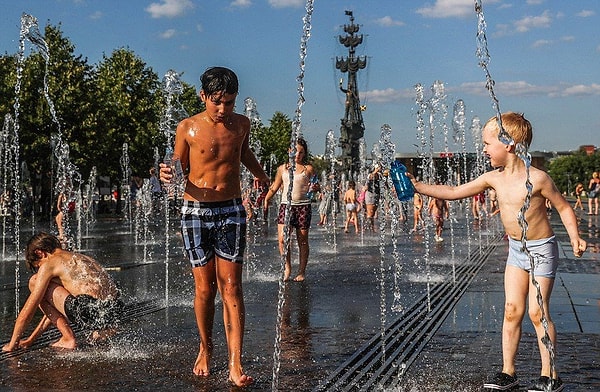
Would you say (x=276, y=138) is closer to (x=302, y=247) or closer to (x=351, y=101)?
(x=351, y=101)

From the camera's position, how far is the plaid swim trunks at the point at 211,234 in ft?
14.6

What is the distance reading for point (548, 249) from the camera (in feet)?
13.9

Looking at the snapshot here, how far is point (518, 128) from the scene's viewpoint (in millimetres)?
4277

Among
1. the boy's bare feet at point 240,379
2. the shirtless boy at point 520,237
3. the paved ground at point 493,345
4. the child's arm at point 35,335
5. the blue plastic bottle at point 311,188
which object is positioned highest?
the blue plastic bottle at point 311,188

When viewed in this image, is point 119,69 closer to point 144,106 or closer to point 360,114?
point 144,106

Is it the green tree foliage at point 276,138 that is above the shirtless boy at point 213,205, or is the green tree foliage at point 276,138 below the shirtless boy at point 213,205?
above

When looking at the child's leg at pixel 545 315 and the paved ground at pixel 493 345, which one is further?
the paved ground at pixel 493 345

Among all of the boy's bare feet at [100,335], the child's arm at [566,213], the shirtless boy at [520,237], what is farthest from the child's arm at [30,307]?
the child's arm at [566,213]

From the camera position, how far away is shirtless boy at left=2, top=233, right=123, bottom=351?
5.30 metres

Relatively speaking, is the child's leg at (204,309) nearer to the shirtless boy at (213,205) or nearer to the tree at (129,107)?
the shirtless boy at (213,205)

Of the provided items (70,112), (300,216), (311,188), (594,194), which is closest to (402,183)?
(300,216)

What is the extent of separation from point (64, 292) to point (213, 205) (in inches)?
62.2

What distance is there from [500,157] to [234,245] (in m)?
1.56

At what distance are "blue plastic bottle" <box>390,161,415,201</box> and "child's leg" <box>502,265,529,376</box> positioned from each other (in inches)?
26.7
